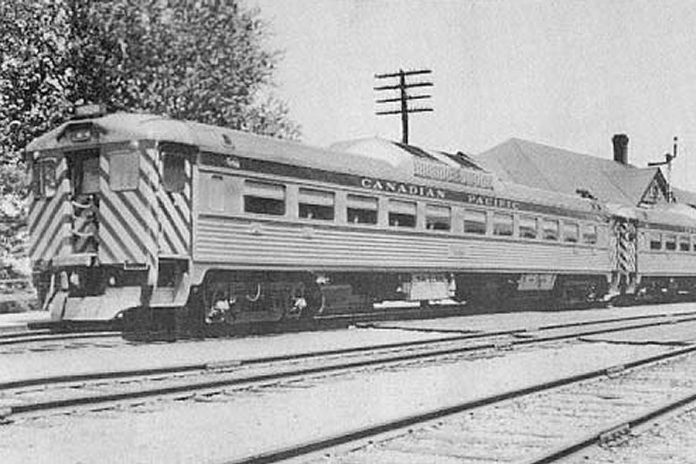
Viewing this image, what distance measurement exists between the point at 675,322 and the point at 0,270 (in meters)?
19.0

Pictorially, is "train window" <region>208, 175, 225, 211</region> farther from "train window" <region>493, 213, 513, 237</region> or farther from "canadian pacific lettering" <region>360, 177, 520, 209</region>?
"train window" <region>493, 213, 513, 237</region>

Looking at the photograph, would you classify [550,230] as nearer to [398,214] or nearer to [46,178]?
[398,214]

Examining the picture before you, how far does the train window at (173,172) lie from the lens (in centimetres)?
1384

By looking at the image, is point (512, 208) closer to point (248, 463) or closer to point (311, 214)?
point (311, 214)

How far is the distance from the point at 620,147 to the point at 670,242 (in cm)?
4699

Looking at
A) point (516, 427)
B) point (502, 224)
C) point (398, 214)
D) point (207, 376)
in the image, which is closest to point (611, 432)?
point (516, 427)

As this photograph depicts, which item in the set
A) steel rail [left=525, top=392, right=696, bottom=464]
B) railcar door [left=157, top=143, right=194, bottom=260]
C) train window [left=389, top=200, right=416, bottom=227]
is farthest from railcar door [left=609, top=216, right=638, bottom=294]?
steel rail [left=525, top=392, right=696, bottom=464]

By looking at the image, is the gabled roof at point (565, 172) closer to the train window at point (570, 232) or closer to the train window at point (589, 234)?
the train window at point (589, 234)

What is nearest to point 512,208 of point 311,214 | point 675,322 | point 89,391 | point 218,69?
point 675,322

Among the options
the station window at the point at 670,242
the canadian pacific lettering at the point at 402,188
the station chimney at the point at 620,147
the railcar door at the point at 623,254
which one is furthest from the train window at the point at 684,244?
the station chimney at the point at 620,147

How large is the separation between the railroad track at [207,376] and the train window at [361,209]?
11.3ft

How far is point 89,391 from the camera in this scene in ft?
29.5

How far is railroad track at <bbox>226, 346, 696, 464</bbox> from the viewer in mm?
6219

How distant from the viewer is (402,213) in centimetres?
1856
